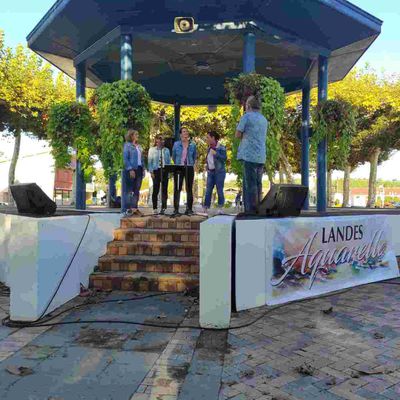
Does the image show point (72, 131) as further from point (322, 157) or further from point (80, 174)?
point (322, 157)

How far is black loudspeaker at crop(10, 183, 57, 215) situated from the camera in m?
5.56

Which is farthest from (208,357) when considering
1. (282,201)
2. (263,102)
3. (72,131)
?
(72,131)

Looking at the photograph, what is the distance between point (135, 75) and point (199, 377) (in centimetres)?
1078

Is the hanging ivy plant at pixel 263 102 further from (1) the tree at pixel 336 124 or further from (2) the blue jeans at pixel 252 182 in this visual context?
(1) the tree at pixel 336 124

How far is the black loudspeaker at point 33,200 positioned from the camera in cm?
556

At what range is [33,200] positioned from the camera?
18.3 feet

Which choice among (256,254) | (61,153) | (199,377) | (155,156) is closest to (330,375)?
(199,377)

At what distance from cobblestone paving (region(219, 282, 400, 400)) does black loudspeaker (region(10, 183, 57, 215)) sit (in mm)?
2931

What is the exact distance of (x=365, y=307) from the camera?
5.00m

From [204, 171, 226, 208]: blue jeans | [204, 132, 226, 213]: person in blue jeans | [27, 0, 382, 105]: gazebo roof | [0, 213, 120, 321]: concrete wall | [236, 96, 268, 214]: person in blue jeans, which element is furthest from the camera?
[204, 171, 226, 208]: blue jeans

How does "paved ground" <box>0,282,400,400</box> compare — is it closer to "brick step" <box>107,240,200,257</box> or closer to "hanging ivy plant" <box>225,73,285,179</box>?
"brick step" <box>107,240,200,257</box>

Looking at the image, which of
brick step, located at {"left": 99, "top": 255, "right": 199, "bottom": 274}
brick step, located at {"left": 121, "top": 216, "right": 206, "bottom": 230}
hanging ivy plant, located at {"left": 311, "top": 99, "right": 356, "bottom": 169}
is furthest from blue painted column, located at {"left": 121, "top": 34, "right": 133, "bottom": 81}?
brick step, located at {"left": 99, "top": 255, "right": 199, "bottom": 274}

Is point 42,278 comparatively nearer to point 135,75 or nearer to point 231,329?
point 231,329

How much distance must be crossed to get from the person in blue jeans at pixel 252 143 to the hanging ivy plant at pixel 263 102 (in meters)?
1.47
